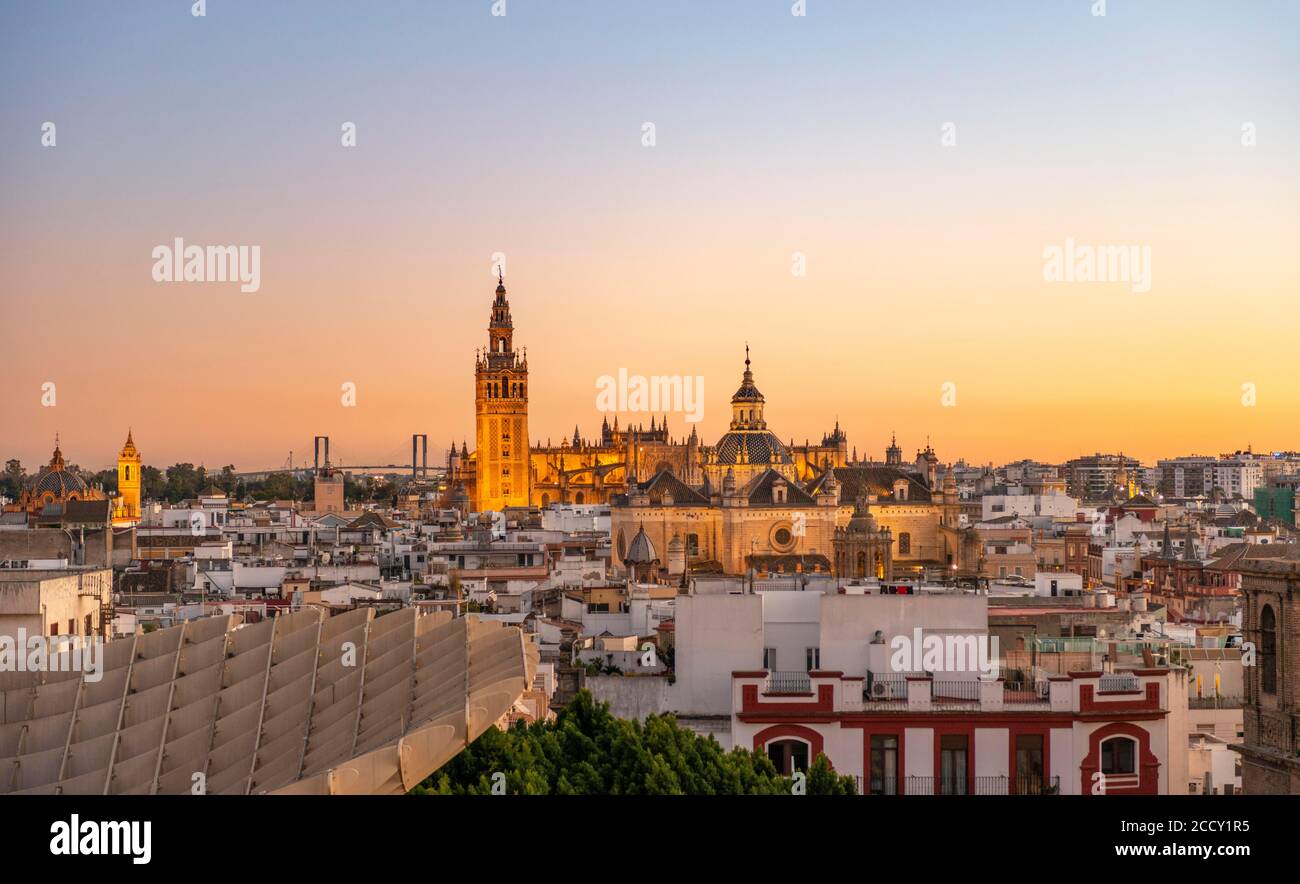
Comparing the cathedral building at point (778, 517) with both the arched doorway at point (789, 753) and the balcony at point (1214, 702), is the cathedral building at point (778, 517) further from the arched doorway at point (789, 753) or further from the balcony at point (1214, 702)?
the arched doorway at point (789, 753)

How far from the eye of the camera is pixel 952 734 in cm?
1552

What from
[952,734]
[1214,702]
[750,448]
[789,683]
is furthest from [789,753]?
[750,448]

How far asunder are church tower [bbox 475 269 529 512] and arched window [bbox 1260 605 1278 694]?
270ft

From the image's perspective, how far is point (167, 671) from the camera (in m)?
14.1

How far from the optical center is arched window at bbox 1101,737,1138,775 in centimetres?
1566

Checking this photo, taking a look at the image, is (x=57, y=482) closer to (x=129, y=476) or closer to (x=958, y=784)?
(x=129, y=476)

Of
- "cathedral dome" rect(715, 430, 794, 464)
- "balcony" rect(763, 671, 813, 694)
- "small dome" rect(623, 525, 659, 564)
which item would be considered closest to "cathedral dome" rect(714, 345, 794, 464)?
"cathedral dome" rect(715, 430, 794, 464)

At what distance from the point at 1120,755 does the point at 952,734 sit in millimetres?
1679

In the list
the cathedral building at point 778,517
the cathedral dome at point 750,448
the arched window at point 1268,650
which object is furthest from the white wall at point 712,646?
the cathedral dome at point 750,448

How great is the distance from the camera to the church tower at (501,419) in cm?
9631

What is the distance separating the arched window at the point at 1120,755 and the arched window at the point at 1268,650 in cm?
139

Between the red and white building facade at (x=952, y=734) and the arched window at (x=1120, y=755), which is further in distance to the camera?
the arched window at (x=1120, y=755)
